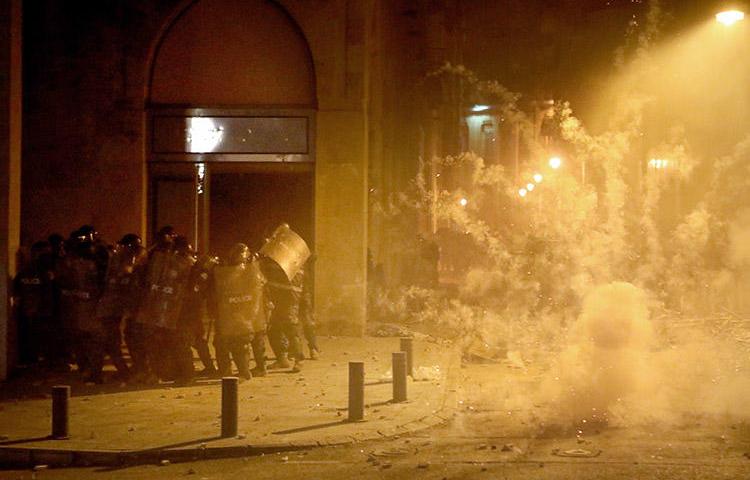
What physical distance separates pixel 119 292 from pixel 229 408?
385cm

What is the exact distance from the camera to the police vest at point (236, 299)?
12.2 meters

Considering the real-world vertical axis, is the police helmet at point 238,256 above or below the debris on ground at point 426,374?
above

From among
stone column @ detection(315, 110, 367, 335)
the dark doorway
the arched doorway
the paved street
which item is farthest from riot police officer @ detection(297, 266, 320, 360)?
the paved street

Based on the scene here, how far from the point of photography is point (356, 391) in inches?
388

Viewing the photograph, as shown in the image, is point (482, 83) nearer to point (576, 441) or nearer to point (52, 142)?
point (52, 142)

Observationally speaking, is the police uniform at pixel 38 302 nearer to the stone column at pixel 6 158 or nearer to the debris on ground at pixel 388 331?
the stone column at pixel 6 158

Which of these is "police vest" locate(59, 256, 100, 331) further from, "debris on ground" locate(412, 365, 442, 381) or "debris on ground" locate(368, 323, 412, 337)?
"debris on ground" locate(368, 323, 412, 337)

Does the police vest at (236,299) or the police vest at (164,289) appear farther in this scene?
the police vest at (236,299)

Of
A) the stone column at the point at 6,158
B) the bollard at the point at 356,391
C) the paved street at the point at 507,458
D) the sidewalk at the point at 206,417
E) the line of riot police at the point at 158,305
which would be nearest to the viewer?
the paved street at the point at 507,458

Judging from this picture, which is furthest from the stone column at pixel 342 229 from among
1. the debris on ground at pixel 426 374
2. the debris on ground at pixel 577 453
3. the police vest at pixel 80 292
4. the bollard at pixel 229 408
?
the debris on ground at pixel 577 453

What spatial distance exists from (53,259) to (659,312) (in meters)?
11.3

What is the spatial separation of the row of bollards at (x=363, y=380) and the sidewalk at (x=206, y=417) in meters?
0.11

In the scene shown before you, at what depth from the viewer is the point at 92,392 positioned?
38.1 ft

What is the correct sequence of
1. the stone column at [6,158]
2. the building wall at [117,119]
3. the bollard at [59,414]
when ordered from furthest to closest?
the building wall at [117,119] < the stone column at [6,158] < the bollard at [59,414]
